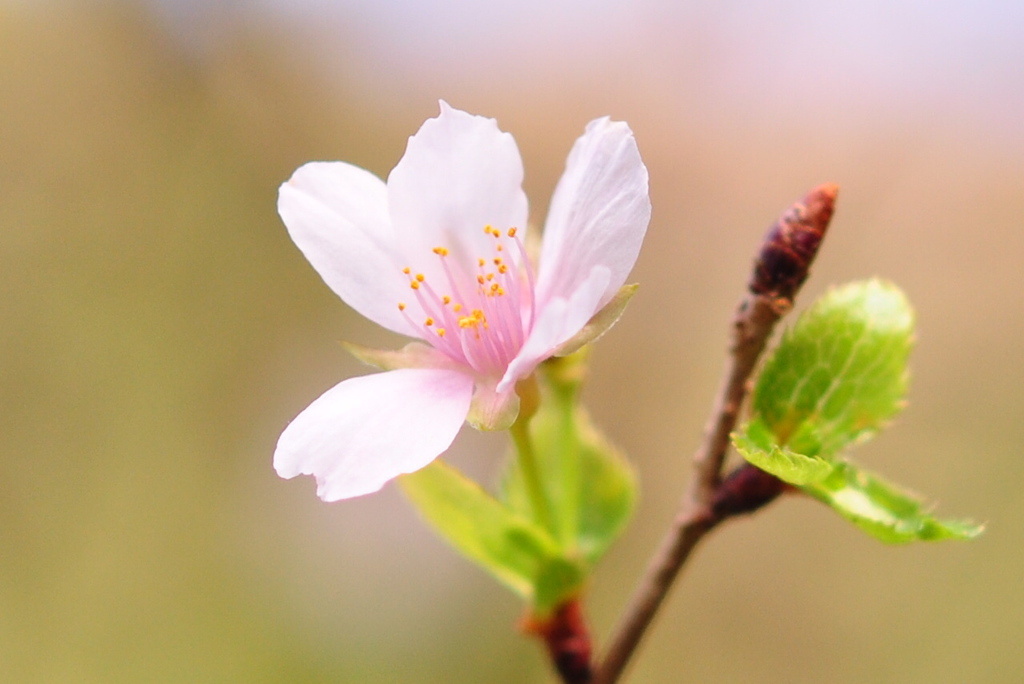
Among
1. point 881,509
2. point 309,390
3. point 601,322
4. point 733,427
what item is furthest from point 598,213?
point 309,390

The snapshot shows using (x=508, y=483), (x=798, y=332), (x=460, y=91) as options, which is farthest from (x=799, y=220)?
(x=460, y=91)

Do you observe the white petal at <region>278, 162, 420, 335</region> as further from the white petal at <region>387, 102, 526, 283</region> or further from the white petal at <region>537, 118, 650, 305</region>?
the white petal at <region>537, 118, 650, 305</region>

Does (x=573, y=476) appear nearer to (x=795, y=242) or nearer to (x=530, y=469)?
(x=530, y=469)

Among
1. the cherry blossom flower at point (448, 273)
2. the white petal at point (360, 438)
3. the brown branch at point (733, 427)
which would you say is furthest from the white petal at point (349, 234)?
the brown branch at point (733, 427)

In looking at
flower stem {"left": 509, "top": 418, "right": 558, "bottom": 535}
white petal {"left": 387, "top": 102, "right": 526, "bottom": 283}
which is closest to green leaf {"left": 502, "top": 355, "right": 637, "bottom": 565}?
flower stem {"left": 509, "top": 418, "right": 558, "bottom": 535}

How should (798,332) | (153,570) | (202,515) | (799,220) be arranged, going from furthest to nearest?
(202,515)
(153,570)
(798,332)
(799,220)

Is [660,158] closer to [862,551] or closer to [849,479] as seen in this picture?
[862,551]
